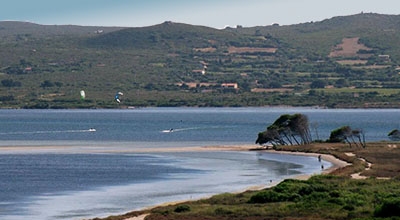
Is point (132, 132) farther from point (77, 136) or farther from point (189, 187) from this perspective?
point (189, 187)

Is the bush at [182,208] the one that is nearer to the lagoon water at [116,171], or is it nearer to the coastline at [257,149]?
the coastline at [257,149]

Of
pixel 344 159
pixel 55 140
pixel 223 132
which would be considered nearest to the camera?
pixel 344 159

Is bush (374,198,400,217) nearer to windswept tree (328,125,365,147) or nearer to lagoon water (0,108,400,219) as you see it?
lagoon water (0,108,400,219)

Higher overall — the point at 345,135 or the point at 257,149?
the point at 345,135

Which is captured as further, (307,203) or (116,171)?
(116,171)

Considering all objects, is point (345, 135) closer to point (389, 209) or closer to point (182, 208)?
point (182, 208)

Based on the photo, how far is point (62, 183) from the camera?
73375mm

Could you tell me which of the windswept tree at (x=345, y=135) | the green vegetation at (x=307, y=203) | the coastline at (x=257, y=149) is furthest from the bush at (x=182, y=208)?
the windswept tree at (x=345, y=135)

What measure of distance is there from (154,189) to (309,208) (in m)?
20.3

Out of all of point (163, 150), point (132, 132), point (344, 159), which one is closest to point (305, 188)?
point (344, 159)

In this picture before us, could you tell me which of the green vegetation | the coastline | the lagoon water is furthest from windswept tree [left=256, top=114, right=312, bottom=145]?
the green vegetation

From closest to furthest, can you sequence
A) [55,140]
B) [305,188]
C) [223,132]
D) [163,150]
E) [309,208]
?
[309,208] → [305,188] → [163,150] → [55,140] → [223,132]

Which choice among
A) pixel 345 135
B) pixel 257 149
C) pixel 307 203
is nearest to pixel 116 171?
pixel 257 149

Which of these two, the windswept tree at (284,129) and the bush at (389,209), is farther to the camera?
the windswept tree at (284,129)
